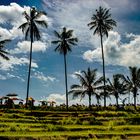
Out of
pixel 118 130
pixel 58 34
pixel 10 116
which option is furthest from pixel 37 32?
pixel 118 130

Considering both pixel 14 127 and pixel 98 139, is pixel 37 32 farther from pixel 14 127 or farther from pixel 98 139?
pixel 98 139

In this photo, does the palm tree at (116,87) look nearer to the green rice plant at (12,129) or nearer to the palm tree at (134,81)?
the palm tree at (134,81)

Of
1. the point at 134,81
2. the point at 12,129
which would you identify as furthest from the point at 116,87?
the point at 12,129

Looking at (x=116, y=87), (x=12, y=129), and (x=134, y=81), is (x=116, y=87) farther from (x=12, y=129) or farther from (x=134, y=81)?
(x=12, y=129)

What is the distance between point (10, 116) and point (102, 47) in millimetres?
33222

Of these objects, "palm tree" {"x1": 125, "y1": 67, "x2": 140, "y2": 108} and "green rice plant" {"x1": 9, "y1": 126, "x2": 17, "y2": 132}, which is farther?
"palm tree" {"x1": 125, "y1": 67, "x2": 140, "y2": 108}

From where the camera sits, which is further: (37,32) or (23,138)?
(37,32)

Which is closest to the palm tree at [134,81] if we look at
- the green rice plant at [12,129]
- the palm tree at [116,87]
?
the palm tree at [116,87]

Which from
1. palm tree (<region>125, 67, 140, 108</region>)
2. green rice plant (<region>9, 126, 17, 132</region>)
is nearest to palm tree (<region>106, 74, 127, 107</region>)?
palm tree (<region>125, 67, 140, 108</region>)

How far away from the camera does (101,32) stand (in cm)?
7056

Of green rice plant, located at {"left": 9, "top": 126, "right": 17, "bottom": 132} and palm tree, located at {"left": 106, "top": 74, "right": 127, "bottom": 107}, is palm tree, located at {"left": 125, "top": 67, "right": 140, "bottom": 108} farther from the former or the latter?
green rice plant, located at {"left": 9, "top": 126, "right": 17, "bottom": 132}

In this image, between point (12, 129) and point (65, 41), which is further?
point (65, 41)

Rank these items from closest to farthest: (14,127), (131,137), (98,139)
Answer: (98,139) → (131,137) → (14,127)

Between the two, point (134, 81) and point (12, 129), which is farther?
point (134, 81)
